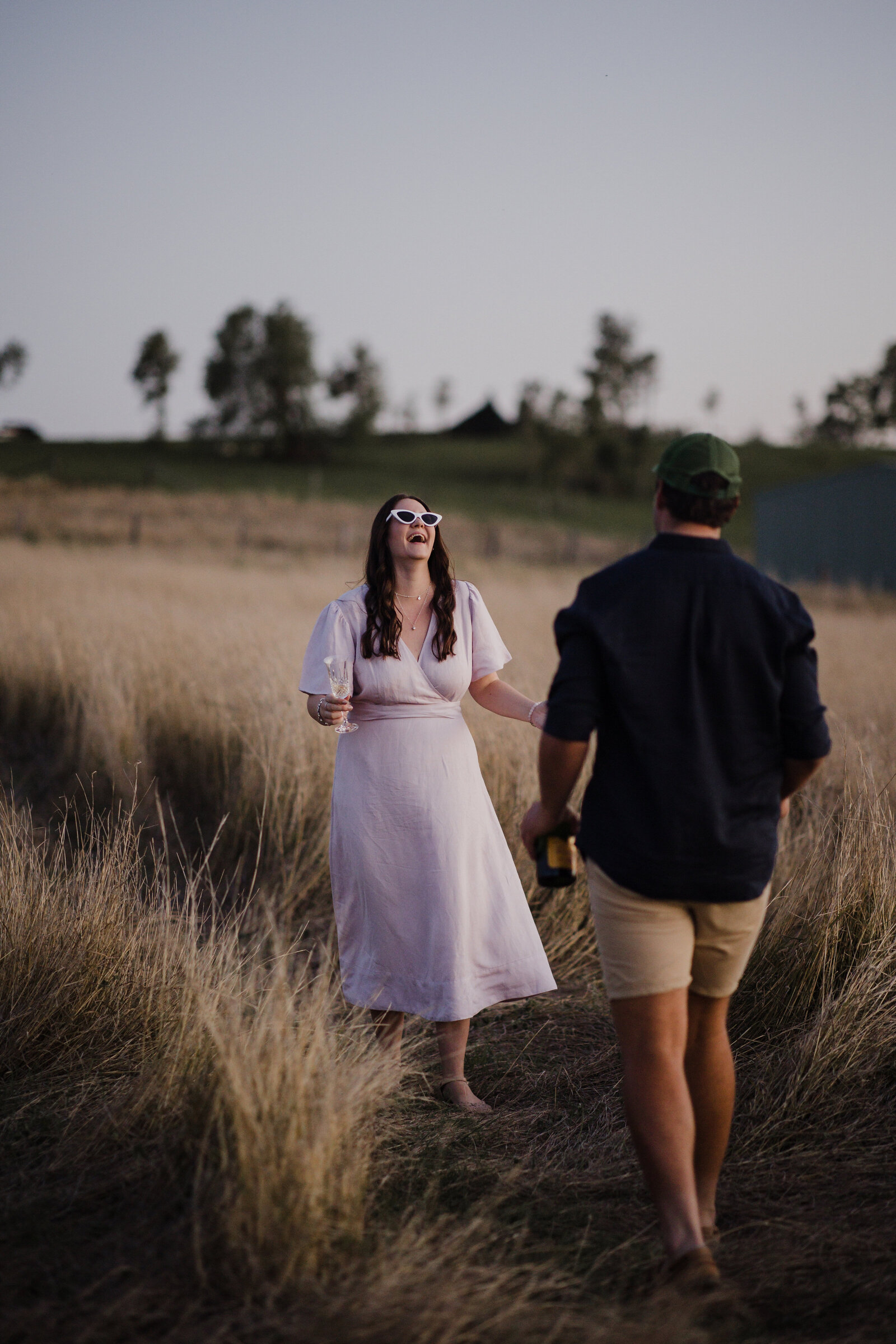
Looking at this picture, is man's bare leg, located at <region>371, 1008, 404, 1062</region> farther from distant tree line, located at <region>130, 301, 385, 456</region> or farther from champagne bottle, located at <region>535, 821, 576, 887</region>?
distant tree line, located at <region>130, 301, 385, 456</region>

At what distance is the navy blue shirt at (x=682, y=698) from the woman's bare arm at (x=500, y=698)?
1198 millimetres

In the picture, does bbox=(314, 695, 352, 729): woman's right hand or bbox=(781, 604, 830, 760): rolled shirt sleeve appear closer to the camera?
bbox=(781, 604, 830, 760): rolled shirt sleeve

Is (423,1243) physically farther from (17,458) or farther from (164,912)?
(17,458)

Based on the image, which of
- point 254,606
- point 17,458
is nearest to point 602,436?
point 17,458

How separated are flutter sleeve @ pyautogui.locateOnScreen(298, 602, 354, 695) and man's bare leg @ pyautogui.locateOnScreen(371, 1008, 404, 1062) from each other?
3.41ft

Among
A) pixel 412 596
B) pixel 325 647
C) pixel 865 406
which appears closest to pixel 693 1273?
pixel 325 647

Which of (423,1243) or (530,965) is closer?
(423,1243)

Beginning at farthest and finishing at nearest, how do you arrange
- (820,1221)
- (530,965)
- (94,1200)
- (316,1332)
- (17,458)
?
1. (17,458)
2. (530,965)
3. (820,1221)
4. (94,1200)
5. (316,1332)

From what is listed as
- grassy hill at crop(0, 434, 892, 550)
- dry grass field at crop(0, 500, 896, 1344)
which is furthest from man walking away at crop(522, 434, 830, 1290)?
grassy hill at crop(0, 434, 892, 550)

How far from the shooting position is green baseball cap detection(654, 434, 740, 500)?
7.09 feet

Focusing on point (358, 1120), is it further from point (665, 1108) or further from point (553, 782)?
point (553, 782)

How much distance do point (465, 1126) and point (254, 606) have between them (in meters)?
9.36

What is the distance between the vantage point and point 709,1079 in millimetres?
2320

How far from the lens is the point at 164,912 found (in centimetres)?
Result: 336
